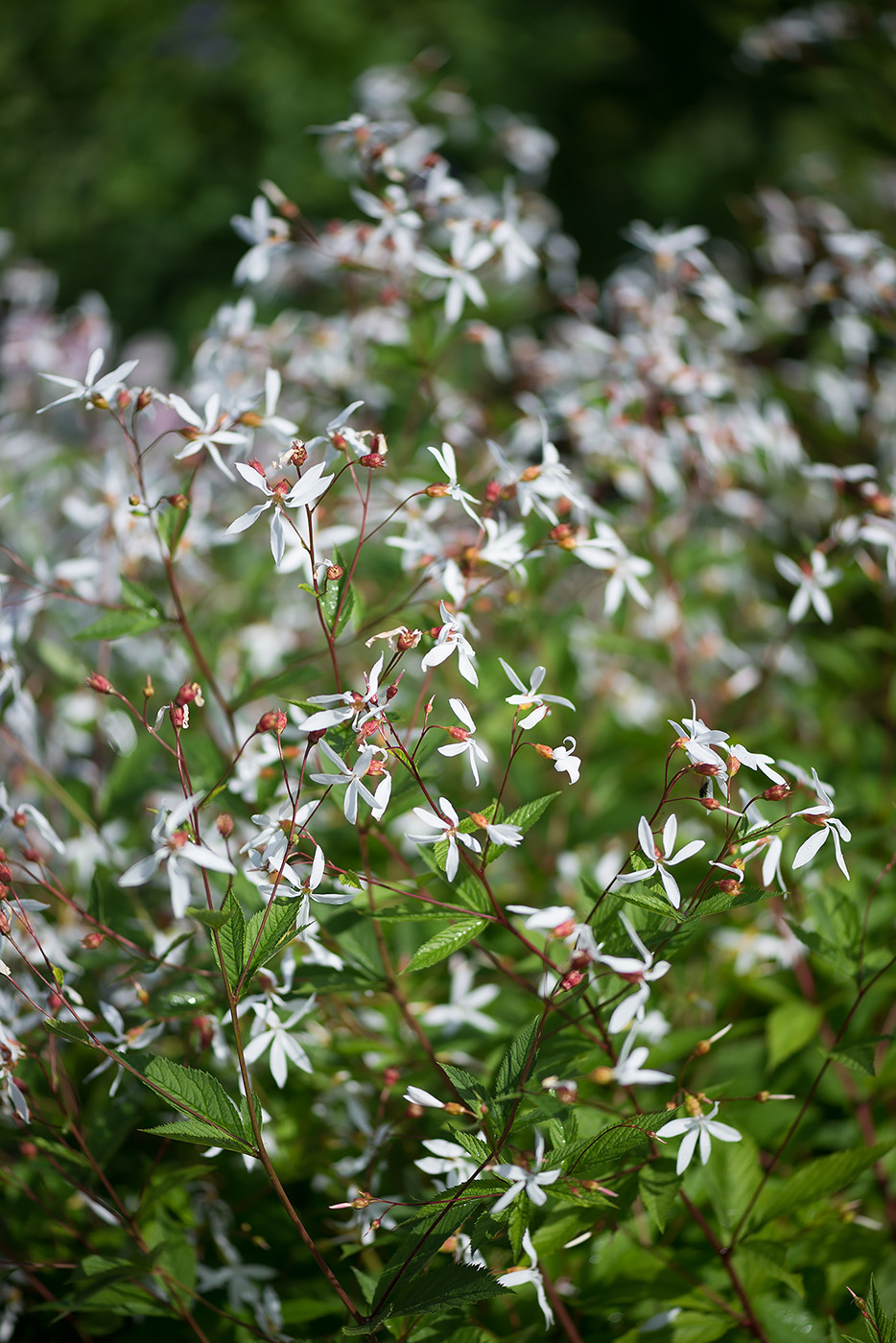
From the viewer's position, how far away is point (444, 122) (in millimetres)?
3684

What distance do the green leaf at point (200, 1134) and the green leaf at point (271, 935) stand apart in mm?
145

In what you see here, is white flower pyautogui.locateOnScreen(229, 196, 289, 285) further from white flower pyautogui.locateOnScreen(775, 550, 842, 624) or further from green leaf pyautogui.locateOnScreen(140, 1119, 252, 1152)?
green leaf pyautogui.locateOnScreen(140, 1119, 252, 1152)

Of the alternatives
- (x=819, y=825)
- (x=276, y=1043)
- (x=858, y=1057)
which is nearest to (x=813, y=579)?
(x=819, y=825)

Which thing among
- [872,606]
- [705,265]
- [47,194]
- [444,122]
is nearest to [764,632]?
[872,606]

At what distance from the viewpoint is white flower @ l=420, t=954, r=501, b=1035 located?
51.9 inches

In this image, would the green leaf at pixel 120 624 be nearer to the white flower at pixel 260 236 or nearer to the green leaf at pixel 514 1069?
the white flower at pixel 260 236

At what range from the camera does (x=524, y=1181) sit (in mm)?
925

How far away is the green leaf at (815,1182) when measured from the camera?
116 centimetres

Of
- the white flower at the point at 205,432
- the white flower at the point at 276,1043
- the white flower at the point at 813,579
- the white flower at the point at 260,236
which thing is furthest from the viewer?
the white flower at the point at 260,236

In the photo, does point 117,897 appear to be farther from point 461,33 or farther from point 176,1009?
point 461,33

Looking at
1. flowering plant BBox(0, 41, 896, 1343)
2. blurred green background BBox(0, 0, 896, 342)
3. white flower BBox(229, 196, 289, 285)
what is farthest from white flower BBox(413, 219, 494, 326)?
A: blurred green background BBox(0, 0, 896, 342)

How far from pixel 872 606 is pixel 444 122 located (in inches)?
100

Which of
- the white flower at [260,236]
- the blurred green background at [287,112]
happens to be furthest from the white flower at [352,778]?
the blurred green background at [287,112]

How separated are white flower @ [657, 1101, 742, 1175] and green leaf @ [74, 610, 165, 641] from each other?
92 cm
